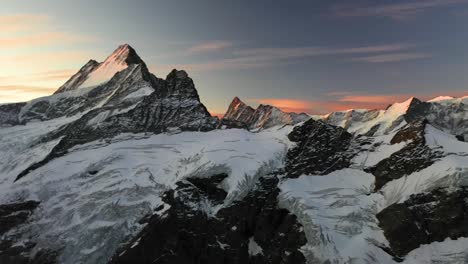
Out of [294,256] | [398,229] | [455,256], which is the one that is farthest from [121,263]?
[455,256]

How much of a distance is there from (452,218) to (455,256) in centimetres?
1432

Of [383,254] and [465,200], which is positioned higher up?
[465,200]

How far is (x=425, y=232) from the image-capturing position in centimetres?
19725

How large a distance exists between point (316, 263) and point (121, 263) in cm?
6297

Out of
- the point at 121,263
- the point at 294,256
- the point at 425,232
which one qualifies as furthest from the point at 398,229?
the point at 121,263

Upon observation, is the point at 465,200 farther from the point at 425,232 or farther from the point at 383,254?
the point at 383,254

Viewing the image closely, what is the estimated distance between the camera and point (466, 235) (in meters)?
191

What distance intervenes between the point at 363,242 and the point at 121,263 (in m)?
78.5

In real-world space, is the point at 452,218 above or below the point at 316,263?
above

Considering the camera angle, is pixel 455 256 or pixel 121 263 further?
pixel 121 263

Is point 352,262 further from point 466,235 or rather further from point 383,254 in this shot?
point 466,235

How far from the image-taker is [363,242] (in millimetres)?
196625

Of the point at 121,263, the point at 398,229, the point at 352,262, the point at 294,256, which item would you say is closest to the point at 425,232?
the point at 398,229

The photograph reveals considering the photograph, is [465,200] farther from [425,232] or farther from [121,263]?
[121,263]
